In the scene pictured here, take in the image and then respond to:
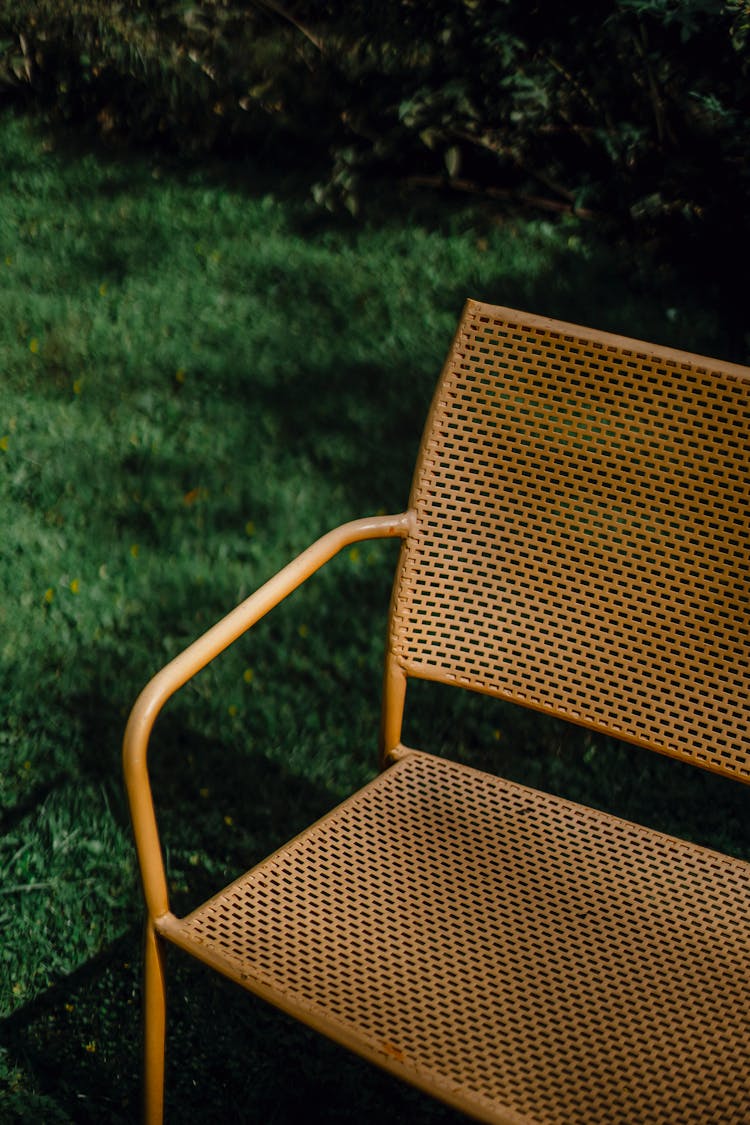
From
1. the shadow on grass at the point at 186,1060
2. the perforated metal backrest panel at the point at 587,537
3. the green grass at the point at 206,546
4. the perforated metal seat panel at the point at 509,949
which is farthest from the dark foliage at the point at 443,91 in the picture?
the shadow on grass at the point at 186,1060

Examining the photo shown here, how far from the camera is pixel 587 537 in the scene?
5.48 ft

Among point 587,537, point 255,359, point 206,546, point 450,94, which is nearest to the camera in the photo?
point 587,537

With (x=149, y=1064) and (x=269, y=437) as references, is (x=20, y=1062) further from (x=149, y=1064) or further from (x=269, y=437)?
(x=269, y=437)

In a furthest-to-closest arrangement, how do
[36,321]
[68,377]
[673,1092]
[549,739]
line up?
A: [36,321] < [68,377] < [549,739] < [673,1092]

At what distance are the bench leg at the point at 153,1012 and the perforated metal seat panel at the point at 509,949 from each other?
0.05 metres

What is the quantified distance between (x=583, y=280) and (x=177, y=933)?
355 cm

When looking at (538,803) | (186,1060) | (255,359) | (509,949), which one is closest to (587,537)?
(538,803)

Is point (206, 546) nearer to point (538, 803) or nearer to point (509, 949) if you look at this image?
point (538, 803)

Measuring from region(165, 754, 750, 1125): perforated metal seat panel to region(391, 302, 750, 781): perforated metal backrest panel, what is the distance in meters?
0.18

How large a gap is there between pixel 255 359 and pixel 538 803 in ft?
8.78

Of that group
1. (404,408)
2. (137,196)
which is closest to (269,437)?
(404,408)

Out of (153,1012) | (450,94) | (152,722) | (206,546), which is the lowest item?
(206,546)

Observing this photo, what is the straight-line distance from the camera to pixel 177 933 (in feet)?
4.57

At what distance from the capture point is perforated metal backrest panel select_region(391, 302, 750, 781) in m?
1.58
